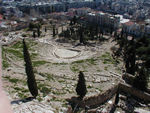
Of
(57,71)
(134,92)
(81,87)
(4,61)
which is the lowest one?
(134,92)

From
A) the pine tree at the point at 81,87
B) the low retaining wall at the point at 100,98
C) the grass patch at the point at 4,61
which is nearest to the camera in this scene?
the pine tree at the point at 81,87

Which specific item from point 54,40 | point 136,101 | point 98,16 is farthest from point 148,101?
point 98,16

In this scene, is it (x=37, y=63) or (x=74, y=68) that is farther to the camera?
(x=37, y=63)

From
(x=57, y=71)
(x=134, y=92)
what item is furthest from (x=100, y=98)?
(x=57, y=71)

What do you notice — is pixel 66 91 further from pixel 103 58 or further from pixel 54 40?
pixel 54 40

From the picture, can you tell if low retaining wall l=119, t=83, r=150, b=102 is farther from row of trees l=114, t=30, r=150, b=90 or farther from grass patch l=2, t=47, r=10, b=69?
grass patch l=2, t=47, r=10, b=69

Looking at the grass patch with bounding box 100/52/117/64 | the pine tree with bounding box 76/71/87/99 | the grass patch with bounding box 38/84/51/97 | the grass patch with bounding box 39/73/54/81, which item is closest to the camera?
the pine tree with bounding box 76/71/87/99

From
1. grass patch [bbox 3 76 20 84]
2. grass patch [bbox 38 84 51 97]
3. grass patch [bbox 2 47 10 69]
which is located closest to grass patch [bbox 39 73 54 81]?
grass patch [bbox 38 84 51 97]

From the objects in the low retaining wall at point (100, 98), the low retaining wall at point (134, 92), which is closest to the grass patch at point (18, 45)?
the low retaining wall at point (100, 98)

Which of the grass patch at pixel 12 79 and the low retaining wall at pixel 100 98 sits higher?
the grass patch at pixel 12 79

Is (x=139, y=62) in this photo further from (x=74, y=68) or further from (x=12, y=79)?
(x=12, y=79)

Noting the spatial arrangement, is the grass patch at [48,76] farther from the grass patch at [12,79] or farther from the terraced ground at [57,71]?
the grass patch at [12,79]

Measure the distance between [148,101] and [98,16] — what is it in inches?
2694

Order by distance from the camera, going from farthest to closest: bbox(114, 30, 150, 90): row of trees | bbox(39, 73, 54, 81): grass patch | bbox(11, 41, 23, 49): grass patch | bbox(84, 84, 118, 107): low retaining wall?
1. bbox(11, 41, 23, 49): grass patch
2. bbox(39, 73, 54, 81): grass patch
3. bbox(114, 30, 150, 90): row of trees
4. bbox(84, 84, 118, 107): low retaining wall
